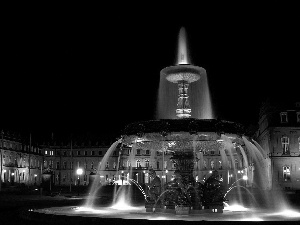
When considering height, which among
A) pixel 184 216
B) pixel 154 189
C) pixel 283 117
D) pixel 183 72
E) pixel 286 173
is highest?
pixel 283 117

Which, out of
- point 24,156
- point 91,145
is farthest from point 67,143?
point 24,156

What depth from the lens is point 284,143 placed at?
66812mm

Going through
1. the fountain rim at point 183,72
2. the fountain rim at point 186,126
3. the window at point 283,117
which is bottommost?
the fountain rim at point 186,126

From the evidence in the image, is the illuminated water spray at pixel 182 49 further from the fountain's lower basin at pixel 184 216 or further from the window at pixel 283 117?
the window at pixel 283 117

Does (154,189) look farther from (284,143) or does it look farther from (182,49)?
(284,143)

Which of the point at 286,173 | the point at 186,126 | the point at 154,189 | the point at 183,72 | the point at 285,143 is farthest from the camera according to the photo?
the point at 285,143

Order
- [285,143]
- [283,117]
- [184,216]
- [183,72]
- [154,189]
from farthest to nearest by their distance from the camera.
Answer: [283,117] < [285,143] < [183,72] < [154,189] < [184,216]

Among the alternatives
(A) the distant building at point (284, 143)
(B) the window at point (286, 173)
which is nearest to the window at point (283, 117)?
(A) the distant building at point (284, 143)

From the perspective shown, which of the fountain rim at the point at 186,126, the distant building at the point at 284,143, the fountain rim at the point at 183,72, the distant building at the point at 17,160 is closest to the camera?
the fountain rim at the point at 186,126

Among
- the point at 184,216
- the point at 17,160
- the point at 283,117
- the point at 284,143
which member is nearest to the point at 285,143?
the point at 284,143

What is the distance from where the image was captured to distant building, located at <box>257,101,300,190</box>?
2586 inches

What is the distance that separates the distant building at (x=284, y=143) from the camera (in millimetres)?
65688

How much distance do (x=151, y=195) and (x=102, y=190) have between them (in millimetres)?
36014

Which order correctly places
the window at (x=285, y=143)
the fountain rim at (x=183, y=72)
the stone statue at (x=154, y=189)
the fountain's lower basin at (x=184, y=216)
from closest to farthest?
the fountain's lower basin at (x=184, y=216)
the stone statue at (x=154, y=189)
the fountain rim at (x=183, y=72)
the window at (x=285, y=143)
